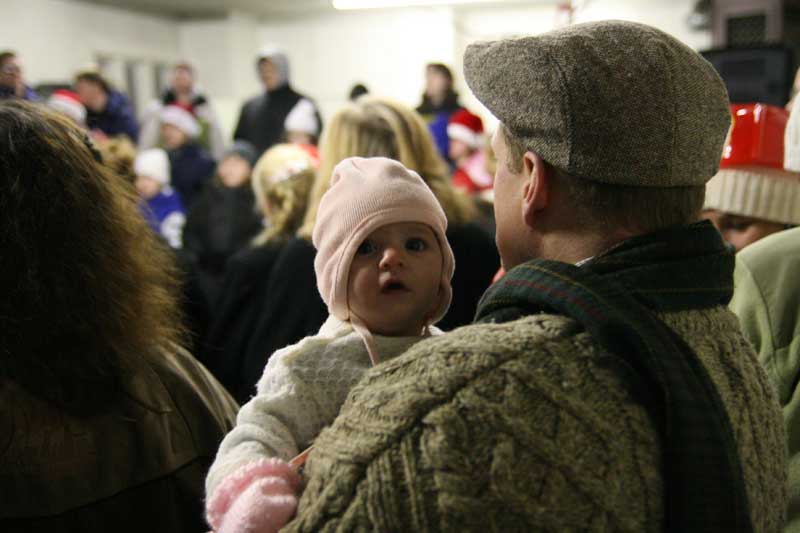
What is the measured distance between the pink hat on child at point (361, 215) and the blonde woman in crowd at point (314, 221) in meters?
1.06

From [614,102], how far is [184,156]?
6.48 m

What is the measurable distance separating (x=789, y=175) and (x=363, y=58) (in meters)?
12.0

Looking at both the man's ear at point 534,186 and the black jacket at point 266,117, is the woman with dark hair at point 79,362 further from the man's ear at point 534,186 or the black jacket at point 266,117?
the black jacket at point 266,117

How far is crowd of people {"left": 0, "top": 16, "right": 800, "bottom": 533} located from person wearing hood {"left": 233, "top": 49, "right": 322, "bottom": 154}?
6.28 metres

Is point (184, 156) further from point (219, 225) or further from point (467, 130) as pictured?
point (467, 130)

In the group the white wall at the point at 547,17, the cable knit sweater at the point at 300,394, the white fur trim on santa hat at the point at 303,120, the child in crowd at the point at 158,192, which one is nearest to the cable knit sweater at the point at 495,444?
the cable knit sweater at the point at 300,394

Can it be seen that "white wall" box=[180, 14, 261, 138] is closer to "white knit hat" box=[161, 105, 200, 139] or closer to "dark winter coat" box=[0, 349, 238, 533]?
"white knit hat" box=[161, 105, 200, 139]

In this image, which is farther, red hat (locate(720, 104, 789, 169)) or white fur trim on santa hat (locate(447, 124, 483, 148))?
white fur trim on santa hat (locate(447, 124, 483, 148))

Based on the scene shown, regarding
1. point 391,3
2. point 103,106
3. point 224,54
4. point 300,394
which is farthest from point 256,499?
point 224,54

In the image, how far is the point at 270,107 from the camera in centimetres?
834

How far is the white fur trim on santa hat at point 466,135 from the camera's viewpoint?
20.2 feet

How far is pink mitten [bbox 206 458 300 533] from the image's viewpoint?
1.15 m

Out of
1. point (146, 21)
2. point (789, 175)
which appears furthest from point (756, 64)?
point (146, 21)

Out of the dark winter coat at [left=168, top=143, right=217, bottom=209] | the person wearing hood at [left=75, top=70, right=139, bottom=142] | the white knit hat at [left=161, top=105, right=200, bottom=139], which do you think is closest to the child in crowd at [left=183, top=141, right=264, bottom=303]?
the dark winter coat at [left=168, top=143, right=217, bottom=209]
